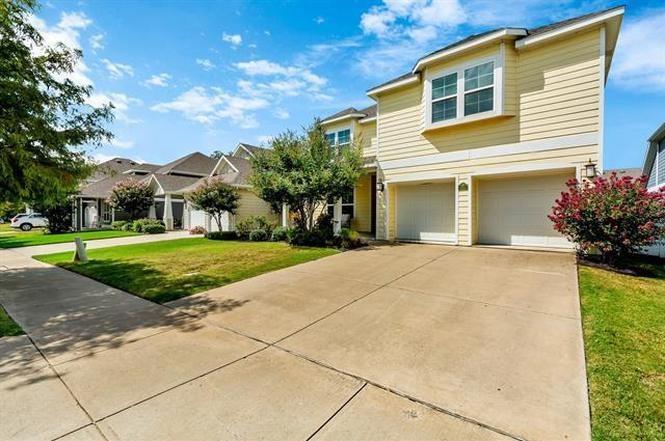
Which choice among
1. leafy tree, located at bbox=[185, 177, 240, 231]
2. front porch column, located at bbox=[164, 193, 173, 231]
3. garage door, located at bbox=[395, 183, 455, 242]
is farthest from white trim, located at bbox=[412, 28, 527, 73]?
front porch column, located at bbox=[164, 193, 173, 231]

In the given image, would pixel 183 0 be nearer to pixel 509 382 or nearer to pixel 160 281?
pixel 160 281

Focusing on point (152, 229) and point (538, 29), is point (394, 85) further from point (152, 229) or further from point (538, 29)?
point (152, 229)

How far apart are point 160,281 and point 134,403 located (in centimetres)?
497

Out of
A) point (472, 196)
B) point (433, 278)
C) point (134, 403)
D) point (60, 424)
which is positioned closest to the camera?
point (60, 424)

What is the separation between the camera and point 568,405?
250cm

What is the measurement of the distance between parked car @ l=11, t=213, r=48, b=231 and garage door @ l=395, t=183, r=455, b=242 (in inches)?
1183

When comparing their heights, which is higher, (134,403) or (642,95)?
(642,95)

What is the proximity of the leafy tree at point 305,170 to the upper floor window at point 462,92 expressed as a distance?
3.31 metres

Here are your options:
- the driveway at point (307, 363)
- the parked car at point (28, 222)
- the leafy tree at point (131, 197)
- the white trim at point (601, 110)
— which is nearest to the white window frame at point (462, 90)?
the white trim at point (601, 110)

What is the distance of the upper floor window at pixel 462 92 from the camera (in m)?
9.78

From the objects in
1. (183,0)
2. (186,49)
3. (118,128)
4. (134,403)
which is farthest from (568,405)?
(186,49)

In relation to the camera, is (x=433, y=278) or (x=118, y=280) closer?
(x=433, y=278)

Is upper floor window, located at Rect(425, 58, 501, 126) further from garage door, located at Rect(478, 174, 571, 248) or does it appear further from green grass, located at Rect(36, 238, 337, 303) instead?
green grass, located at Rect(36, 238, 337, 303)

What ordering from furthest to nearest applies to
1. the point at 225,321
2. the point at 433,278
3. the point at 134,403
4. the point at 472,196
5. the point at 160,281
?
the point at 472,196 → the point at 160,281 → the point at 433,278 → the point at 225,321 → the point at 134,403
